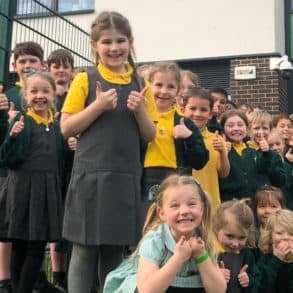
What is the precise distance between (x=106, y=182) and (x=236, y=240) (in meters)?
1.08

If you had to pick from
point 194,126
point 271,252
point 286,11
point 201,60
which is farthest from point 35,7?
point 271,252

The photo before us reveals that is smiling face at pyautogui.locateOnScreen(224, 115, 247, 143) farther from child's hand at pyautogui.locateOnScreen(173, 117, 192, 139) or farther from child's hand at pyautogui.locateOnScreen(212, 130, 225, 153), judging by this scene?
child's hand at pyautogui.locateOnScreen(173, 117, 192, 139)

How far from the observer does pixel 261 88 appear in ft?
35.0

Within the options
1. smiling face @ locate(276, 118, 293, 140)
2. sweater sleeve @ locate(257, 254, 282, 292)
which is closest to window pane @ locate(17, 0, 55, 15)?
smiling face @ locate(276, 118, 293, 140)

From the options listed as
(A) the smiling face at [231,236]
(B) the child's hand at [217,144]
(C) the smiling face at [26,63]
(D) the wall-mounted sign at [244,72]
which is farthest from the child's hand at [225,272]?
(D) the wall-mounted sign at [244,72]

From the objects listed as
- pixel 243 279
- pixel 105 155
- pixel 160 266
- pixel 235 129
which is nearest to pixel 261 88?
pixel 235 129

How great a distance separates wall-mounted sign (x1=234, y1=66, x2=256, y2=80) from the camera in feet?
34.9

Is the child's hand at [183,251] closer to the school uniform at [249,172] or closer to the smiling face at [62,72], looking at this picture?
the school uniform at [249,172]

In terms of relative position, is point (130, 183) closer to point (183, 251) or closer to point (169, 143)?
point (183, 251)

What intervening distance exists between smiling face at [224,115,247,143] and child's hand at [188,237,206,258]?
2.29 metres

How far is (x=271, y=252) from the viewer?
403cm

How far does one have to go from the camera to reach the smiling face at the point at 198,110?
177 inches

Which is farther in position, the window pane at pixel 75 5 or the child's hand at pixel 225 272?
the window pane at pixel 75 5

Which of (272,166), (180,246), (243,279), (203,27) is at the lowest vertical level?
(243,279)
